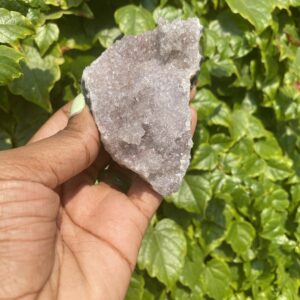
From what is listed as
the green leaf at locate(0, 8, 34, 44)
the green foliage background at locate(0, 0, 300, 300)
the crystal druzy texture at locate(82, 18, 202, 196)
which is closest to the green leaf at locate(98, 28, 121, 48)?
the green foliage background at locate(0, 0, 300, 300)

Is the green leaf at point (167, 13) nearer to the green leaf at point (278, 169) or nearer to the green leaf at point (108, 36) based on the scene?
the green leaf at point (108, 36)

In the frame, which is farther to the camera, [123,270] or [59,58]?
[59,58]

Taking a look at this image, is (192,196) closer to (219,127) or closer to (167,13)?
(219,127)

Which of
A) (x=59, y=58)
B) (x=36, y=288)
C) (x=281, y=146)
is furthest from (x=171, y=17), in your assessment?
(x=36, y=288)

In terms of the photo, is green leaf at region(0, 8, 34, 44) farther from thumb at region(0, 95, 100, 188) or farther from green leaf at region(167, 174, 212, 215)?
green leaf at region(167, 174, 212, 215)

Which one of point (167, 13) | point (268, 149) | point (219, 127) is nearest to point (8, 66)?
point (167, 13)

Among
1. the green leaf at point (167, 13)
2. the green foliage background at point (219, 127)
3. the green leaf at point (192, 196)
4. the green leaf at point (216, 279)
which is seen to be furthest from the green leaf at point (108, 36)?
the green leaf at point (216, 279)

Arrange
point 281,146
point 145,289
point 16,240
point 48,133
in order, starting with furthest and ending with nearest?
point 281,146 → point 145,289 → point 48,133 → point 16,240

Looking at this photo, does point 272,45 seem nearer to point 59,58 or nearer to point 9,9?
point 59,58
